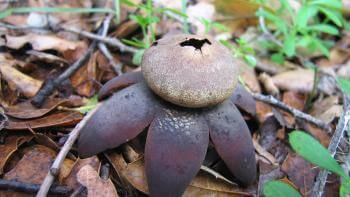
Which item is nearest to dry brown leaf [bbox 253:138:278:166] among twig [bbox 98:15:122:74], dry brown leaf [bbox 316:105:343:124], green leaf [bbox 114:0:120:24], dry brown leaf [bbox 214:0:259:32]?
dry brown leaf [bbox 316:105:343:124]

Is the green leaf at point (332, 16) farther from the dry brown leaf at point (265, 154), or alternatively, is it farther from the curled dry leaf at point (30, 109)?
the curled dry leaf at point (30, 109)

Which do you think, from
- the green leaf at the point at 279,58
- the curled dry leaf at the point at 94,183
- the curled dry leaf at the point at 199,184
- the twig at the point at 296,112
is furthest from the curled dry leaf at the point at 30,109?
the green leaf at the point at 279,58

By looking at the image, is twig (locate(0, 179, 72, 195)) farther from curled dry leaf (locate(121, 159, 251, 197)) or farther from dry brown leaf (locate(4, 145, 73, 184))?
curled dry leaf (locate(121, 159, 251, 197))

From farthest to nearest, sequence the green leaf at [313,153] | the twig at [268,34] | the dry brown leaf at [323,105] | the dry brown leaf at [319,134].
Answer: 1. the twig at [268,34]
2. the dry brown leaf at [323,105]
3. the dry brown leaf at [319,134]
4. the green leaf at [313,153]

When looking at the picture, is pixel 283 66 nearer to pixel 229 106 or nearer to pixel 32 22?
pixel 229 106

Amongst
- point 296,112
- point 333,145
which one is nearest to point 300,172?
point 333,145

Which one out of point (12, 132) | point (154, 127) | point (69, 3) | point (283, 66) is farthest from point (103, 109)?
point (283, 66)

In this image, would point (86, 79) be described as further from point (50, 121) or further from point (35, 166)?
point (35, 166)
